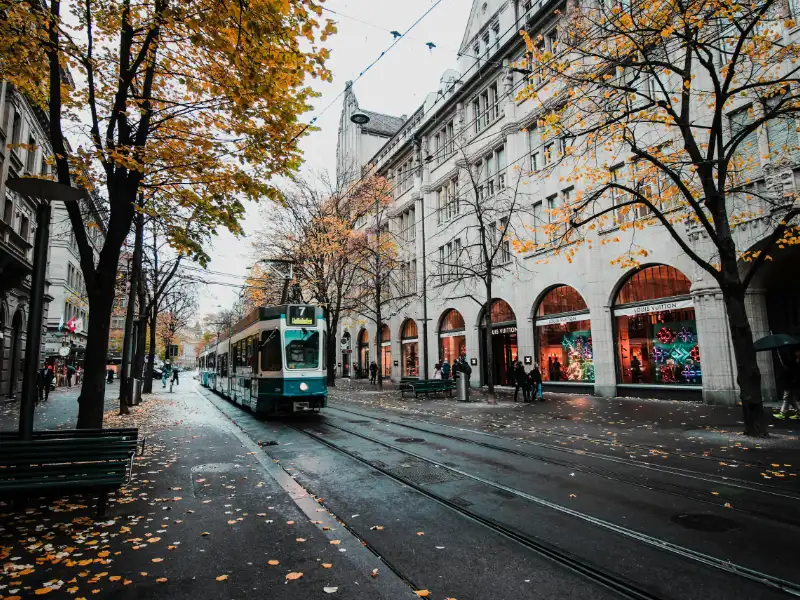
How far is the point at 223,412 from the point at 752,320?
61.7 ft

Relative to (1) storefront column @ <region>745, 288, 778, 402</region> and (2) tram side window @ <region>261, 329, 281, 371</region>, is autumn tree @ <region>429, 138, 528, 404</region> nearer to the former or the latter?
(1) storefront column @ <region>745, 288, 778, 402</region>

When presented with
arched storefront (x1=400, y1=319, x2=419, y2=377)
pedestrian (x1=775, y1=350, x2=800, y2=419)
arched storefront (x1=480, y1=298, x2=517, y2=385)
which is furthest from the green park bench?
pedestrian (x1=775, y1=350, x2=800, y2=419)

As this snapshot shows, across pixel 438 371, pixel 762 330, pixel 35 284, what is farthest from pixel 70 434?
pixel 438 371

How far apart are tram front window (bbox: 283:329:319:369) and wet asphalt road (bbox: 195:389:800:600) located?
15.9 ft

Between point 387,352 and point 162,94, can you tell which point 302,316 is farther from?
point 387,352

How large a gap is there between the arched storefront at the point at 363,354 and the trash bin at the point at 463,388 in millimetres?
23889

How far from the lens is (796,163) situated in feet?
45.8

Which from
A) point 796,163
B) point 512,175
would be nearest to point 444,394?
point 512,175

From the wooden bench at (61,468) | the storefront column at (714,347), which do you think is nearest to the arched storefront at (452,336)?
the storefront column at (714,347)

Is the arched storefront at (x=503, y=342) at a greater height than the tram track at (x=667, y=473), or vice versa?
the arched storefront at (x=503, y=342)

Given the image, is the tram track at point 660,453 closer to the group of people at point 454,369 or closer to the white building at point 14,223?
the group of people at point 454,369

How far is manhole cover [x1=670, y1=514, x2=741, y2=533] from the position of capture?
16.3 ft

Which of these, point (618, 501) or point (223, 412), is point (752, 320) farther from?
point (223, 412)

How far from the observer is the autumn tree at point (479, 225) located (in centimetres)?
2411
